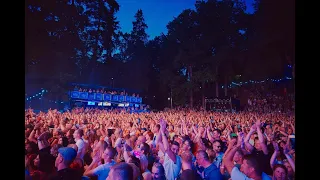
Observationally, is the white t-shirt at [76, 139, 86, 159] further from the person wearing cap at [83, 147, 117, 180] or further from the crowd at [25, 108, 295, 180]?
the person wearing cap at [83, 147, 117, 180]

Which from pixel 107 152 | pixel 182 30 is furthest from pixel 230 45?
pixel 107 152

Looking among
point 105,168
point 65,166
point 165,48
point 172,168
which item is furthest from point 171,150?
point 165,48

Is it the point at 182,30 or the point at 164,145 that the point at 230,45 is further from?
the point at 164,145

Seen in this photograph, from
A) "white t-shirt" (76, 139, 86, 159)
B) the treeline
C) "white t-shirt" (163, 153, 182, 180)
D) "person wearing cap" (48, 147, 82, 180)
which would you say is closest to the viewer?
"person wearing cap" (48, 147, 82, 180)

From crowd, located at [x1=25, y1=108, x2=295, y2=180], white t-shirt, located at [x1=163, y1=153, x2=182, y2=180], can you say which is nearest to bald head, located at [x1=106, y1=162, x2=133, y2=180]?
crowd, located at [x1=25, y1=108, x2=295, y2=180]

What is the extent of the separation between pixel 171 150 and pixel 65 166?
1103mm

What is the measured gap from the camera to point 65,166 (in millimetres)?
2641

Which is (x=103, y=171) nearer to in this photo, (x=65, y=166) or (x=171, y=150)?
(x=65, y=166)

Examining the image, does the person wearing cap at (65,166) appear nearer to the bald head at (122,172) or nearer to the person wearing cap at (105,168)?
the person wearing cap at (105,168)

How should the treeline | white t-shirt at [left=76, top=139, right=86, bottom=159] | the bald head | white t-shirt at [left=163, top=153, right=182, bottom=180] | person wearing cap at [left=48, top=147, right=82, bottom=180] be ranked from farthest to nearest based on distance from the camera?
the treeline, white t-shirt at [left=76, top=139, right=86, bottom=159], white t-shirt at [left=163, top=153, right=182, bottom=180], person wearing cap at [left=48, top=147, right=82, bottom=180], the bald head

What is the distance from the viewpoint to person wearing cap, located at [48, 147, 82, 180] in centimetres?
258

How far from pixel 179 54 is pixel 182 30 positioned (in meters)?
0.38

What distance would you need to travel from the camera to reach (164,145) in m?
3.05

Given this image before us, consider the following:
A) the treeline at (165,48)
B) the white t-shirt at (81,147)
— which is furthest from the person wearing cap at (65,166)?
the treeline at (165,48)
